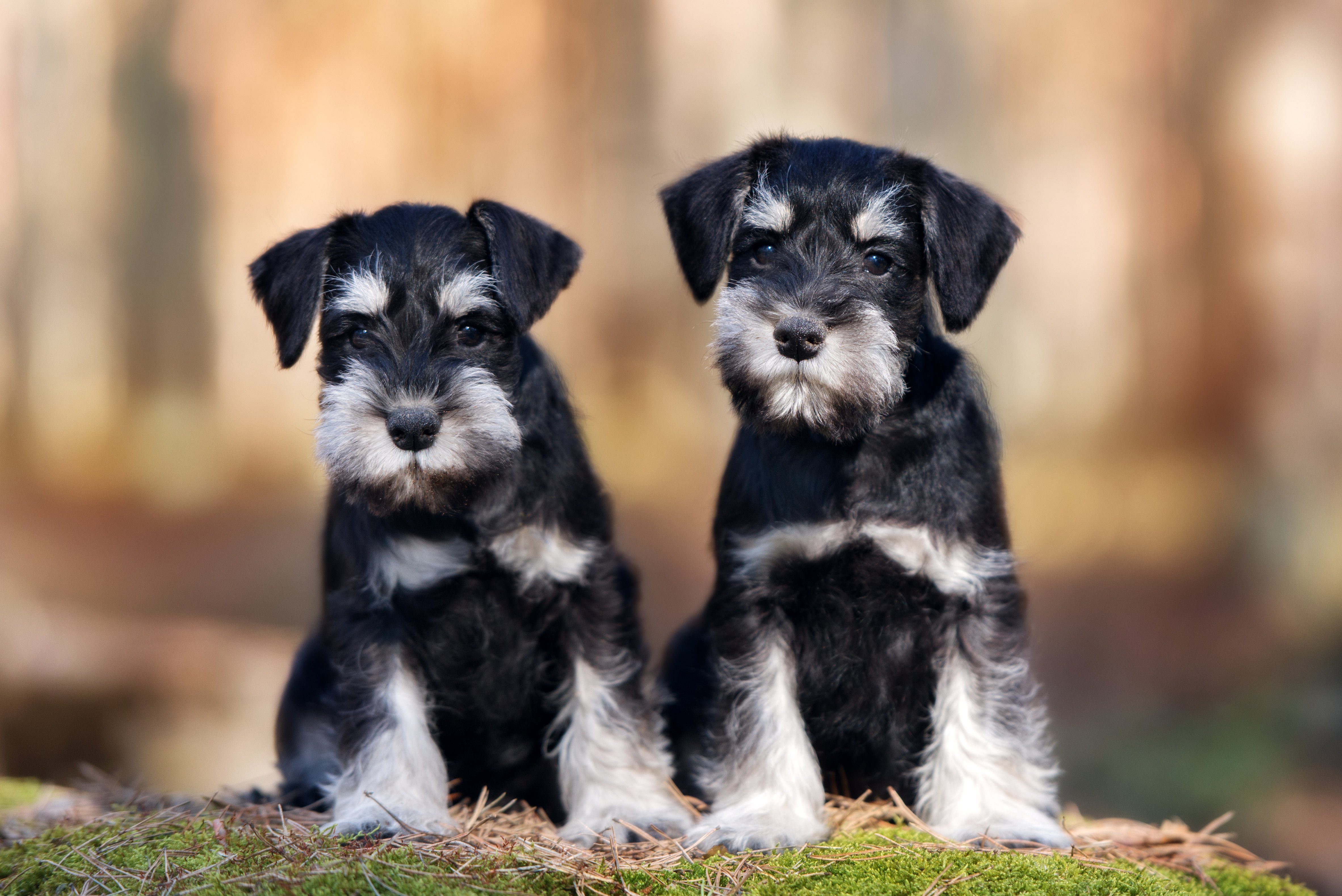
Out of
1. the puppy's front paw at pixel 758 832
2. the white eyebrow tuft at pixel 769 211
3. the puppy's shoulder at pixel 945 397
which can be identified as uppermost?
the white eyebrow tuft at pixel 769 211

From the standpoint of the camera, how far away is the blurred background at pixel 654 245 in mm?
9594

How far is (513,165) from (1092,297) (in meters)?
5.24

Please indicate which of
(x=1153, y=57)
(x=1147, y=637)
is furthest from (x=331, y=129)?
(x=1147, y=637)

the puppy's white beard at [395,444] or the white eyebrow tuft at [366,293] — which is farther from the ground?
the white eyebrow tuft at [366,293]

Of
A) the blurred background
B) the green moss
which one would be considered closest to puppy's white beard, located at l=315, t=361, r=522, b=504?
the green moss

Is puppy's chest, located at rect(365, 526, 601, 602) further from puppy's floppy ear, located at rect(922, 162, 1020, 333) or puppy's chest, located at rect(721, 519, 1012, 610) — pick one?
A: puppy's floppy ear, located at rect(922, 162, 1020, 333)

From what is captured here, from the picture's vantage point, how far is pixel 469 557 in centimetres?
385

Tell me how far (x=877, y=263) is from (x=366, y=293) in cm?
171

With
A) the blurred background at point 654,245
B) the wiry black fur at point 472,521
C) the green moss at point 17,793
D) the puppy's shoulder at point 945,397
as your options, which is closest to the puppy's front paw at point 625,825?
the wiry black fur at point 472,521

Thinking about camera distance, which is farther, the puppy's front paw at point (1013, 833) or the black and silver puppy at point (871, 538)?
the black and silver puppy at point (871, 538)

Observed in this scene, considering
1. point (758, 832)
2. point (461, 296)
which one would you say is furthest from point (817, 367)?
point (758, 832)

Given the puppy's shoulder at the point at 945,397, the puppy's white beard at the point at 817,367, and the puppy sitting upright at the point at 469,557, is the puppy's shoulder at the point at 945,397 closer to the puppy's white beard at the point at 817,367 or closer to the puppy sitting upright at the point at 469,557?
the puppy's white beard at the point at 817,367

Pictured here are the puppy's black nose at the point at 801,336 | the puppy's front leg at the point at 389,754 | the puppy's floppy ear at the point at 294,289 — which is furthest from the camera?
the puppy's floppy ear at the point at 294,289

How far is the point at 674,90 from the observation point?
32.9 feet
